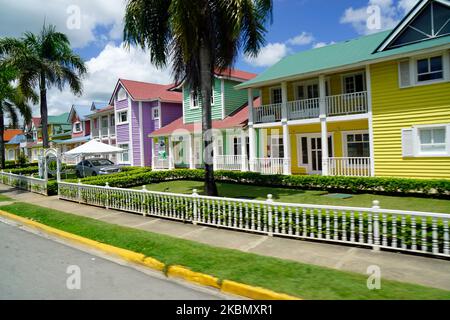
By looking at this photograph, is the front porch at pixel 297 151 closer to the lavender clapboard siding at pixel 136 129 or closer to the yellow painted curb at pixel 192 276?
the lavender clapboard siding at pixel 136 129

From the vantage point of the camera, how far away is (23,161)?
42.5 meters

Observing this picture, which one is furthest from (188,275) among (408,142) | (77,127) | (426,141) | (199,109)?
(77,127)

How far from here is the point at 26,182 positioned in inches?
793

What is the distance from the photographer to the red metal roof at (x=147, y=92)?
96.9 ft

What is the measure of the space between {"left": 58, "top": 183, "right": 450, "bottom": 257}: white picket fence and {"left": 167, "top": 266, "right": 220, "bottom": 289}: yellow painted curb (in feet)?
10.1

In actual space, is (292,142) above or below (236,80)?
below

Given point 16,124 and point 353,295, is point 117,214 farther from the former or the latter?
point 16,124

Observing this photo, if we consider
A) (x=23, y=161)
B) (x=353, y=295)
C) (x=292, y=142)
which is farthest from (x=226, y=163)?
(x=23, y=161)

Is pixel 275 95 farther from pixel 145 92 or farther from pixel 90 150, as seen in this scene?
pixel 145 92

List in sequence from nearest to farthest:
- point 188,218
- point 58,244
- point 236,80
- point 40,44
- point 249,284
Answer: point 249,284 < point 58,244 < point 188,218 < point 40,44 < point 236,80

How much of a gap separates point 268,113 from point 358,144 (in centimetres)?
534

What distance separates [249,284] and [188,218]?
512 cm

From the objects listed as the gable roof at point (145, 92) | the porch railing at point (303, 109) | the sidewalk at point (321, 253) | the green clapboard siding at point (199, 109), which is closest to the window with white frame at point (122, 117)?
the gable roof at point (145, 92)

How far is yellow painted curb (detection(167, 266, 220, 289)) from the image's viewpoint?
5.11 meters
